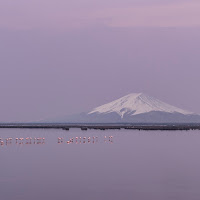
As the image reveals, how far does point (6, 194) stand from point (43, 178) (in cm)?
840

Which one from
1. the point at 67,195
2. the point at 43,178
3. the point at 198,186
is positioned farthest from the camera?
the point at 43,178

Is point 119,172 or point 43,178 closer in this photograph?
point 43,178

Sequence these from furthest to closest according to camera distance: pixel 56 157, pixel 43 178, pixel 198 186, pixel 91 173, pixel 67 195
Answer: pixel 56 157
pixel 91 173
pixel 43 178
pixel 198 186
pixel 67 195

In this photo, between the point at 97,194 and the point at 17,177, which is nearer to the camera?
the point at 97,194

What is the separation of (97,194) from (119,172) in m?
13.1

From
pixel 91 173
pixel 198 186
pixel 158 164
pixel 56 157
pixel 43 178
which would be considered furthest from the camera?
pixel 56 157

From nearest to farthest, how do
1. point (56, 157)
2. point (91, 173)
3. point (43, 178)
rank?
point (43, 178) → point (91, 173) → point (56, 157)

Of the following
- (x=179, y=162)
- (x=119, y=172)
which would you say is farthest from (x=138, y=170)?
(x=179, y=162)

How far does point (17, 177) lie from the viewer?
166ft

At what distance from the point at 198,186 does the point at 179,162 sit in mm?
19097

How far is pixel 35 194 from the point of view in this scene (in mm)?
41531

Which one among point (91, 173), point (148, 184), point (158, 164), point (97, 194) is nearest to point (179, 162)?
point (158, 164)

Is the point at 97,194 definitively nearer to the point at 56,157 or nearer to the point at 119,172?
the point at 119,172

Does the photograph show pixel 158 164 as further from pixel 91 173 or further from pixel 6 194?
pixel 6 194
